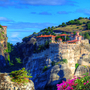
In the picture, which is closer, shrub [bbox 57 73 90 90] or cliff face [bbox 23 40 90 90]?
shrub [bbox 57 73 90 90]

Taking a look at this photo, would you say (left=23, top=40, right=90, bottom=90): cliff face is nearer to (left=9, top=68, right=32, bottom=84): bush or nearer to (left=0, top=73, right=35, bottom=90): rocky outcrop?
(left=9, top=68, right=32, bottom=84): bush

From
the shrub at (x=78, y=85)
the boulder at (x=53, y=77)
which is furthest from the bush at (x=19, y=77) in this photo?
the boulder at (x=53, y=77)

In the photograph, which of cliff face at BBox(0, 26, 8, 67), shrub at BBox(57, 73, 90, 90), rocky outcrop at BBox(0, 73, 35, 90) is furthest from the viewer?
cliff face at BBox(0, 26, 8, 67)

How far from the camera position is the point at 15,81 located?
84.2ft

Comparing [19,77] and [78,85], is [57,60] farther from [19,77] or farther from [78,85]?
[19,77]

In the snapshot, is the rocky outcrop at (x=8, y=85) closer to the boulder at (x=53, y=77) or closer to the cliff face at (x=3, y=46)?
the boulder at (x=53, y=77)

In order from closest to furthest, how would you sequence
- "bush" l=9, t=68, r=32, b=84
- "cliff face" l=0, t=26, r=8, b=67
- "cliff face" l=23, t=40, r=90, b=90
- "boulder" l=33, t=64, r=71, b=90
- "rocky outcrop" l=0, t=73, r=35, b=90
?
"rocky outcrop" l=0, t=73, r=35, b=90, "bush" l=9, t=68, r=32, b=84, "boulder" l=33, t=64, r=71, b=90, "cliff face" l=23, t=40, r=90, b=90, "cliff face" l=0, t=26, r=8, b=67

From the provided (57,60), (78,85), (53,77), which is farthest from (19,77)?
(57,60)

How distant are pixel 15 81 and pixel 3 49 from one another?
8391 centimetres

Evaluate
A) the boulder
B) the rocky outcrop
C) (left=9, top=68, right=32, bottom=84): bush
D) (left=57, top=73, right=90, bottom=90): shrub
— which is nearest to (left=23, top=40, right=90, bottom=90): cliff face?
the boulder

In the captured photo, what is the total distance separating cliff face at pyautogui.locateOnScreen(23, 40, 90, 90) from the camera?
57438mm

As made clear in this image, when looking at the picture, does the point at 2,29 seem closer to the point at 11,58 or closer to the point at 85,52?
the point at 11,58

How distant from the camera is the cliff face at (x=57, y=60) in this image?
5744 centimetres

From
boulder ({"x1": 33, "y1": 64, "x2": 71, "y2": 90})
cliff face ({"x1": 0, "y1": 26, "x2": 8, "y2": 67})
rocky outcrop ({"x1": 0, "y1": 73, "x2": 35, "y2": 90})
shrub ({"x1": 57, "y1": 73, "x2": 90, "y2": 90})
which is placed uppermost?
cliff face ({"x1": 0, "y1": 26, "x2": 8, "y2": 67})
